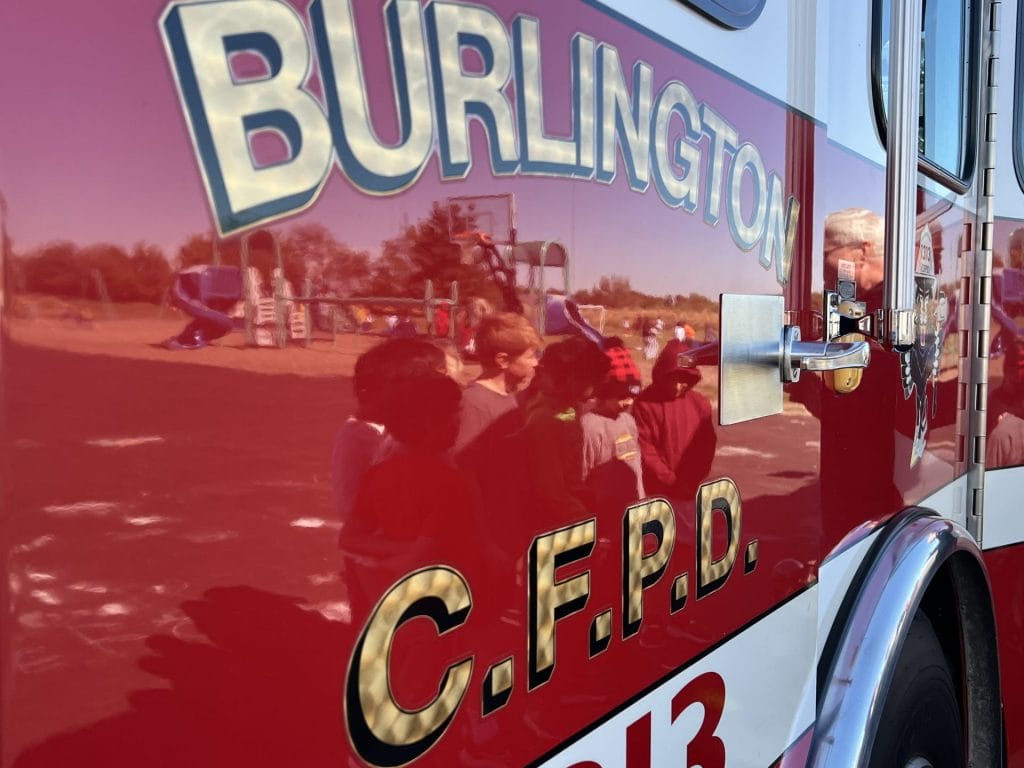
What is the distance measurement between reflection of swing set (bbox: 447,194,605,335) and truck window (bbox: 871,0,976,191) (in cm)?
113

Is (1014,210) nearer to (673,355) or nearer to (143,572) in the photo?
(673,355)

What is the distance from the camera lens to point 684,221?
4.01 feet

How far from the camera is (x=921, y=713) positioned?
200 centimetres

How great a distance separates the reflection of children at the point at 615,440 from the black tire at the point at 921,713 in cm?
88

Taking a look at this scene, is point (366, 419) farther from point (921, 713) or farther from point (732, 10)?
point (921, 713)

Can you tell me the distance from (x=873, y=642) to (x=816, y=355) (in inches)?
23.6

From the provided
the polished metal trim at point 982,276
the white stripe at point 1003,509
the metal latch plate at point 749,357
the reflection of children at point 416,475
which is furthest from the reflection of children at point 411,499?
the white stripe at point 1003,509

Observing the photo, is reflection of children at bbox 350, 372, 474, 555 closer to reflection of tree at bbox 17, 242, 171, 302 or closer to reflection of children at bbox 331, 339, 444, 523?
reflection of children at bbox 331, 339, 444, 523

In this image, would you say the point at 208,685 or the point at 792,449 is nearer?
the point at 208,685

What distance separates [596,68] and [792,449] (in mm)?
763

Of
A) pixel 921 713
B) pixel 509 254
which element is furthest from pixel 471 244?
pixel 921 713

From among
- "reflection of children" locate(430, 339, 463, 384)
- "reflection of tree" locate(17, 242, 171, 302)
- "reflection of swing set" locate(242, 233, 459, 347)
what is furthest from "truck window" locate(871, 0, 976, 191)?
"reflection of tree" locate(17, 242, 171, 302)

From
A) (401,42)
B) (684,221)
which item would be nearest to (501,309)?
(401,42)

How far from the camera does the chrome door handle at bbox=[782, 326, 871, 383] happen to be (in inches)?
56.8
